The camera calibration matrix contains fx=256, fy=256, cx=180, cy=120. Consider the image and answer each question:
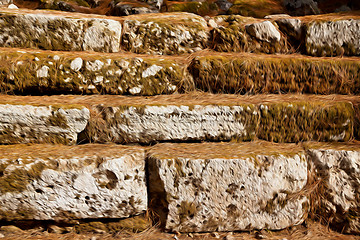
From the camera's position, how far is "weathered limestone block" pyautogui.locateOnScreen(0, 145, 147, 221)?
173 cm

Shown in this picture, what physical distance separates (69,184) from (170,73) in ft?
4.14

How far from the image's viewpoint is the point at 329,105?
2.26 m

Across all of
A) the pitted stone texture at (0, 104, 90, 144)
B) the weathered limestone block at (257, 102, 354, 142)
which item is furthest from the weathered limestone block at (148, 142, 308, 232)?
the pitted stone texture at (0, 104, 90, 144)

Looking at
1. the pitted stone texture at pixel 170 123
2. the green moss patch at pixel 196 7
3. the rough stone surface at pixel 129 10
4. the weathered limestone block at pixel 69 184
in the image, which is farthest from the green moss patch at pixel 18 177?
the green moss patch at pixel 196 7

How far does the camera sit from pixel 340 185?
2.06m

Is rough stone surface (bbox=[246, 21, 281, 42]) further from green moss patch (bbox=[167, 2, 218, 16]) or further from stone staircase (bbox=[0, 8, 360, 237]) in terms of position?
green moss patch (bbox=[167, 2, 218, 16])

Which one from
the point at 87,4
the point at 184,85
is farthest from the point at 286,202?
the point at 87,4

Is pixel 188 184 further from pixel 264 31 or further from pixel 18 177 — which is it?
pixel 264 31

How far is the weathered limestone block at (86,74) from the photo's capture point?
7.18ft

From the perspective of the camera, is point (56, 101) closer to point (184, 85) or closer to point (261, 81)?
point (184, 85)

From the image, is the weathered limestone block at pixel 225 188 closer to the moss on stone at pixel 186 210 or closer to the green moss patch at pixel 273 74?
the moss on stone at pixel 186 210

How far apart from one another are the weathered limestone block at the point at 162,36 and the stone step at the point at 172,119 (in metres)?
0.63

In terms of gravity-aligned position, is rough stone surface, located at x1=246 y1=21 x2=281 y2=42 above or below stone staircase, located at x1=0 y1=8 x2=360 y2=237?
above

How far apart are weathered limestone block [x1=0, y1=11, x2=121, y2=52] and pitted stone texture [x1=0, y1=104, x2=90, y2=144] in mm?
865
